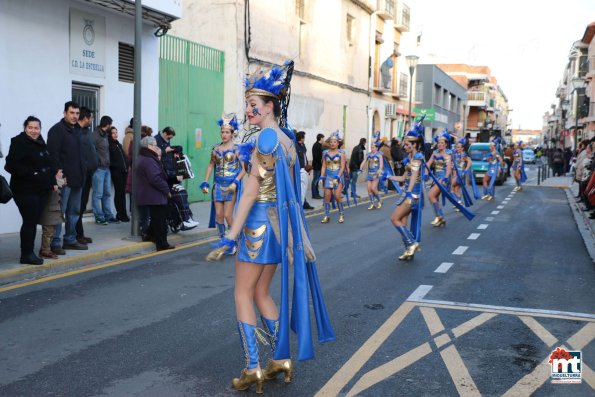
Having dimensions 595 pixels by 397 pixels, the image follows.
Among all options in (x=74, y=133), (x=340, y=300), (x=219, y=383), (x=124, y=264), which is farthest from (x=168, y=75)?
(x=219, y=383)

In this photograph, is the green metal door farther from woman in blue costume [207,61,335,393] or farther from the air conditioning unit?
the air conditioning unit

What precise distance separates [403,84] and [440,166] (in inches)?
1075

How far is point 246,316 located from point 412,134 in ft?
19.7

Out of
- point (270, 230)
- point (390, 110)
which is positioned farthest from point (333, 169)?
point (390, 110)

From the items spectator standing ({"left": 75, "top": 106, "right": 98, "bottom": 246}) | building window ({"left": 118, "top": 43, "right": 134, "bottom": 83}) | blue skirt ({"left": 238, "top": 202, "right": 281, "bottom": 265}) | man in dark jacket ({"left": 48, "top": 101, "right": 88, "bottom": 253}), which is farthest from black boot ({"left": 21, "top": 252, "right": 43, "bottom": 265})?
building window ({"left": 118, "top": 43, "right": 134, "bottom": 83})

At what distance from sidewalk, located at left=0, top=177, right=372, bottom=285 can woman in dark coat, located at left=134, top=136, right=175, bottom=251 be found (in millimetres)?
336

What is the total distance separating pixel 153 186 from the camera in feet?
33.1

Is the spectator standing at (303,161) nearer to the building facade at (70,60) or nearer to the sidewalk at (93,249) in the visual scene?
the sidewalk at (93,249)

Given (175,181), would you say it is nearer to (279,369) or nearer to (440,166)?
(440,166)

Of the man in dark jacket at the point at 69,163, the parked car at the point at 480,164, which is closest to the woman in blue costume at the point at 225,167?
the man in dark jacket at the point at 69,163

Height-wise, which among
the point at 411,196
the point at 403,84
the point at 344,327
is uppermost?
the point at 403,84

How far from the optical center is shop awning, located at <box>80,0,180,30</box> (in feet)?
42.2

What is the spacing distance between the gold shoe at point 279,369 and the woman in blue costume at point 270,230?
0.08 meters

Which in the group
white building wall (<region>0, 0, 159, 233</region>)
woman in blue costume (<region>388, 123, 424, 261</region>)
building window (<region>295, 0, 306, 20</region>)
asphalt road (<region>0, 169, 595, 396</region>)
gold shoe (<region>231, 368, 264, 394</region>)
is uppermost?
building window (<region>295, 0, 306, 20</region>)
